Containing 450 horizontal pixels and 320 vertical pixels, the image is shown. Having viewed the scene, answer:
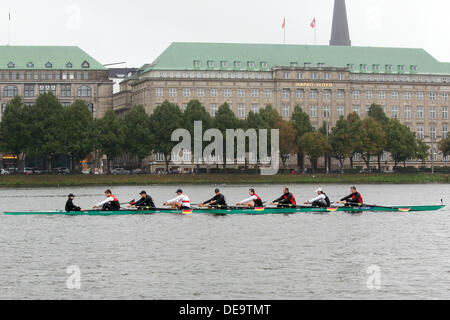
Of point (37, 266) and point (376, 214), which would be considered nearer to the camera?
point (37, 266)

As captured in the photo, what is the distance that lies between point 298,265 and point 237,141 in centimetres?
10694

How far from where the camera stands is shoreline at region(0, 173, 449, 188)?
127000 mm

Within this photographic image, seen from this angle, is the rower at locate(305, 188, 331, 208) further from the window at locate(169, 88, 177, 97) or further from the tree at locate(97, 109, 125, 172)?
the window at locate(169, 88, 177, 97)

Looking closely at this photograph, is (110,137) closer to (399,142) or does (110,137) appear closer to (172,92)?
(172,92)

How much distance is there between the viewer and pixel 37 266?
39.7 m

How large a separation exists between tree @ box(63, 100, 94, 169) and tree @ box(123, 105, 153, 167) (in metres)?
10.5

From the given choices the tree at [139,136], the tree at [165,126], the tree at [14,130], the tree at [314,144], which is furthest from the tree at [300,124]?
the tree at [14,130]

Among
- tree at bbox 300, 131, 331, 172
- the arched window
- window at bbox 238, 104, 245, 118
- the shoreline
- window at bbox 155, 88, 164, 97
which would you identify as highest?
the arched window

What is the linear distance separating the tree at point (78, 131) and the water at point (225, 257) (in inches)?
2847

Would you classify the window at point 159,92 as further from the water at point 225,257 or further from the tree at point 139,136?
the water at point 225,257

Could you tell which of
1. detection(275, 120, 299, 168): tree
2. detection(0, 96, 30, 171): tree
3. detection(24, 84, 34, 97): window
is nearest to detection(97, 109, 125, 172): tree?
detection(0, 96, 30, 171): tree

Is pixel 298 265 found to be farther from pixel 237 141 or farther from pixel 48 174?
pixel 237 141

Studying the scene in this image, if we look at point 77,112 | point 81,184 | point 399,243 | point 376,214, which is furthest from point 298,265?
point 77,112

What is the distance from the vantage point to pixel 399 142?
6289 inches
